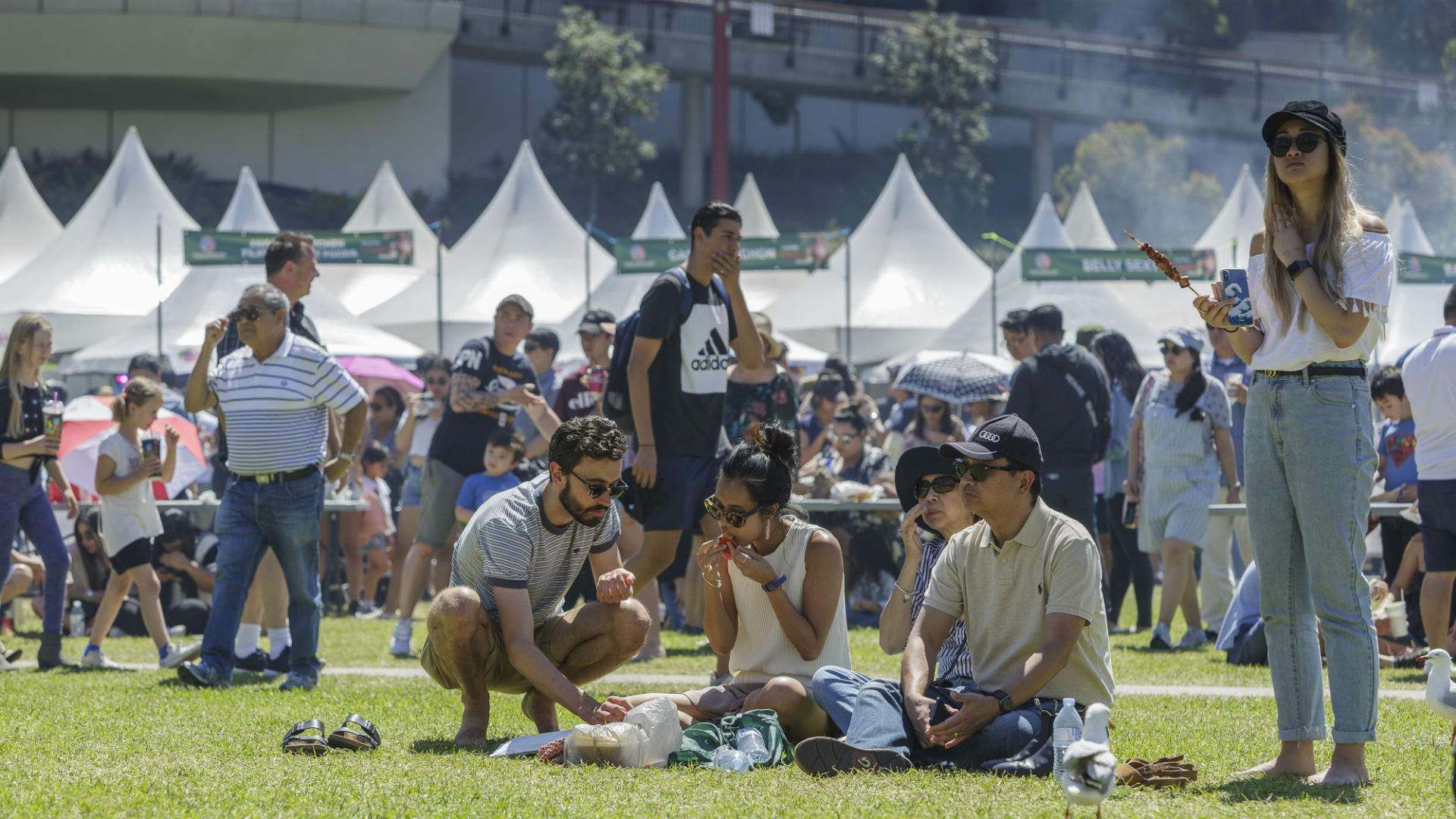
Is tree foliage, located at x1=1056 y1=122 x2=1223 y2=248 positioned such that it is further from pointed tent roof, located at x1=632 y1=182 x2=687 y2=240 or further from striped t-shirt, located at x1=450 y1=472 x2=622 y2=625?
striped t-shirt, located at x1=450 y1=472 x2=622 y2=625

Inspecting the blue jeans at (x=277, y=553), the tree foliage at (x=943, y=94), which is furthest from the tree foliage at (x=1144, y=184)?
the blue jeans at (x=277, y=553)

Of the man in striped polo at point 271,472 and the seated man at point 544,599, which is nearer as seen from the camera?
the seated man at point 544,599

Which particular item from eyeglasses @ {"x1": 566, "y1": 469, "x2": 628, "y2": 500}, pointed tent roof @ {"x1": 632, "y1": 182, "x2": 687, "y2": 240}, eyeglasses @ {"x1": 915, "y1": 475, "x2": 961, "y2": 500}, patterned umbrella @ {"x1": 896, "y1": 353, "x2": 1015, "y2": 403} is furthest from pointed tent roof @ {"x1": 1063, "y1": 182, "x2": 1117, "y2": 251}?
eyeglasses @ {"x1": 566, "y1": 469, "x2": 628, "y2": 500}

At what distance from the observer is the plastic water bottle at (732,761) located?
Result: 5328 mm

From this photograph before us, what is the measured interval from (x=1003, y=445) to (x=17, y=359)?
619cm

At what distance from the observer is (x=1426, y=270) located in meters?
23.0

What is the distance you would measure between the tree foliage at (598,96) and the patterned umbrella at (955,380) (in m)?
37.2

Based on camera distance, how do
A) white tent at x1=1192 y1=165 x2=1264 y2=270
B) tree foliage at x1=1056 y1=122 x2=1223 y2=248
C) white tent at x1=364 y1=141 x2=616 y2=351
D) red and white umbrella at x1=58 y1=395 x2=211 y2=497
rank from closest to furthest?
1. red and white umbrella at x1=58 y1=395 x2=211 y2=497
2. white tent at x1=364 y1=141 x2=616 y2=351
3. white tent at x1=1192 y1=165 x2=1264 y2=270
4. tree foliage at x1=1056 y1=122 x2=1223 y2=248

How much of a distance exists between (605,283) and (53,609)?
15.3 metres

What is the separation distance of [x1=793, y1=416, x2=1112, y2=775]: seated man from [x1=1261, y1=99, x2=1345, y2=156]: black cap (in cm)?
112

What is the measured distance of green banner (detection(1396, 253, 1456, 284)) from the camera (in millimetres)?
22781

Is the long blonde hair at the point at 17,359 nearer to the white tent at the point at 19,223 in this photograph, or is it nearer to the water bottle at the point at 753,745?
the water bottle at the point at 753,745

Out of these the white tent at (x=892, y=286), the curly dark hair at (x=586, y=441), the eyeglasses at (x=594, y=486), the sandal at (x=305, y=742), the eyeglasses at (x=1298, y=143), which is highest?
the white tent at (x=892, y=286)

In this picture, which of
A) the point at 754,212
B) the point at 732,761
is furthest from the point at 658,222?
the point at 732,761
